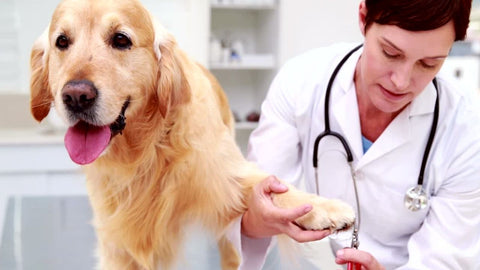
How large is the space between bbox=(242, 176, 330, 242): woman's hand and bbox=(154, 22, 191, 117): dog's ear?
0.88 ft

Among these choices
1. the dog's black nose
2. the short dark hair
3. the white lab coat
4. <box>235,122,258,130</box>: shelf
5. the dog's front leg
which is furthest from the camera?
<box>235,122,258,130</box>: shelf

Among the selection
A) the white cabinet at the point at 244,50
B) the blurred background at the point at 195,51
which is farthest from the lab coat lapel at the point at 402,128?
the white cabinet at the point at 244,50

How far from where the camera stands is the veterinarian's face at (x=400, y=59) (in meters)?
0.98

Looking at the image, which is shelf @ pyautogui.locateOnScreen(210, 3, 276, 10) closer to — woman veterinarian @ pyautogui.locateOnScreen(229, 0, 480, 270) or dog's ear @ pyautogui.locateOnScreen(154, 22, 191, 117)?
A: woman veterinarian @ pyautogui.locateOnScreen(229, 0, 480, 270)

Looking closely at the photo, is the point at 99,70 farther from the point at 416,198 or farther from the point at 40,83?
the point at 416,198

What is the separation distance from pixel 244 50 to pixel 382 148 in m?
2.41

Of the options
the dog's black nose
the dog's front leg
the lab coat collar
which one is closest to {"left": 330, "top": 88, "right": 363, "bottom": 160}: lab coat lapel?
the lab coat collar

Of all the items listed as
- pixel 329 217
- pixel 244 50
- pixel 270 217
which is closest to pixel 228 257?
pixel 270 217

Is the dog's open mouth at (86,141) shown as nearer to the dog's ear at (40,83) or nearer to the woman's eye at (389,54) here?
the dog's ear at (40,83)

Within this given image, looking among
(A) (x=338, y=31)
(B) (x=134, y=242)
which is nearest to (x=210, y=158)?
(B) (x=134, y=242)

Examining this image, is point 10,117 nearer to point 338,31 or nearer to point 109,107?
point 338,31

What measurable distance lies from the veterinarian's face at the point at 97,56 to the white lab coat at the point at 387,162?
1.60ft

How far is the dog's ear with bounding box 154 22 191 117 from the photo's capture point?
1019 millimetres

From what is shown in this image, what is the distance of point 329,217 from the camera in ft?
3.30
